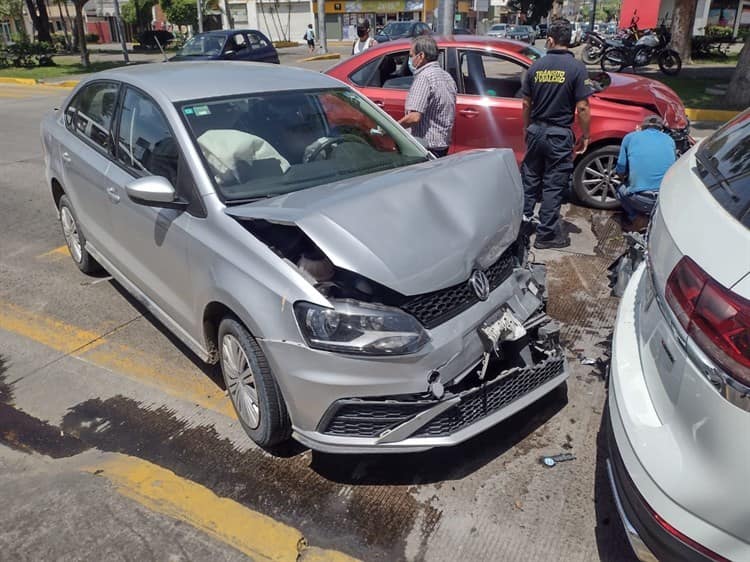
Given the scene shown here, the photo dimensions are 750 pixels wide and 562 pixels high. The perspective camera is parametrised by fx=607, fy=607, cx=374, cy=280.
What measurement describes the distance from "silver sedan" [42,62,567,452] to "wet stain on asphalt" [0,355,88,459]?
2.58 ft

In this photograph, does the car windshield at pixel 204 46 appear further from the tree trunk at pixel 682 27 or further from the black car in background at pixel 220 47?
the tree trunk at pixel 682 27

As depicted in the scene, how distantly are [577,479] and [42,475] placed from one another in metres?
2.47

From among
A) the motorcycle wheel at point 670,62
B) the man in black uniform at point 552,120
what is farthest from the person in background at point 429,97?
the motorcycle wheel at point 670,62

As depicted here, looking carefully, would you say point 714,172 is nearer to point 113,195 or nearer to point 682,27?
point 113,195

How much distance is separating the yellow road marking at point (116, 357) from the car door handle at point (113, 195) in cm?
98

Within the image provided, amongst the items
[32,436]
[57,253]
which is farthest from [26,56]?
[32,436]

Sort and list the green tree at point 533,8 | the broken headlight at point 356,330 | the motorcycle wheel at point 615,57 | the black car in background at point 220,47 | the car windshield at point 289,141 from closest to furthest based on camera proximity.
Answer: the broken headlight at point 356,330, the car windshield at point 289,141, the black car in background at point 220,47, the motorcycle wheel at point 615,57, the green tree at point 533,8

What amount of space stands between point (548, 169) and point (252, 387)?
11.1 feet

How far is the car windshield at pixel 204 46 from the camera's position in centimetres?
1642

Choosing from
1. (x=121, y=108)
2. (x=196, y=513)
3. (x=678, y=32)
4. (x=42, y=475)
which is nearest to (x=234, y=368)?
(x=196, y=513)

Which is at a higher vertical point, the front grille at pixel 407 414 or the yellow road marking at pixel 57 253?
the front grille at pixel 407 414

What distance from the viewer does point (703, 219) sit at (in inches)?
74.9

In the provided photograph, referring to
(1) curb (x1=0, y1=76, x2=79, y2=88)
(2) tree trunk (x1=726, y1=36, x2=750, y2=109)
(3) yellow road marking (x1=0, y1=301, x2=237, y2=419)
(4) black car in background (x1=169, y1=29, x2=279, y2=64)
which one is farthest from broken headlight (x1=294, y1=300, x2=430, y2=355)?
(1) curb (x1=0, y1=76, x2=79, y2=88)

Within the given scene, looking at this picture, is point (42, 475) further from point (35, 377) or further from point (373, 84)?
point (373, 84)
